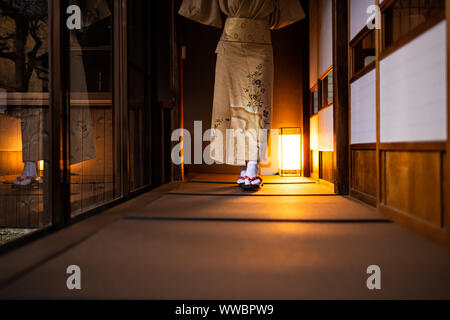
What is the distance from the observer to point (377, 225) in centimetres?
144

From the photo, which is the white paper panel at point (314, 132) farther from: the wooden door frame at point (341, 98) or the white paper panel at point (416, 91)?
the white paper panel at point (416, 91)

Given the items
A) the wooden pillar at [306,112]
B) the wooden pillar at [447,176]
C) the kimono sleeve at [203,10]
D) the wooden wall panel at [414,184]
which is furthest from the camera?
the wooden pillar at [306,112]

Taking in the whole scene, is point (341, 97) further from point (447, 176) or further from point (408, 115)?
point (447, 176)

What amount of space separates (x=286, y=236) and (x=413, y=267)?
477 millimetres

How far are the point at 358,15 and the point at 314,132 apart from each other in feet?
5.45

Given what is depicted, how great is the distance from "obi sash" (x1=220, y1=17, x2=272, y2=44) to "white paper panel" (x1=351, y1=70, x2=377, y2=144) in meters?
1.08

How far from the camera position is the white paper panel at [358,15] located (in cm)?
200

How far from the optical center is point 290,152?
3965mm

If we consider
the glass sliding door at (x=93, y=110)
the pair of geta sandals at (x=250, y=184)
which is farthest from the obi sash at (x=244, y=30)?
the pair of geta sandals at (x=250, y=184)

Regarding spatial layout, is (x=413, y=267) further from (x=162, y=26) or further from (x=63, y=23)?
(x=162, y=26)

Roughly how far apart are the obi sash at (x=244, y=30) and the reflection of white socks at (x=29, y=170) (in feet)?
6.68

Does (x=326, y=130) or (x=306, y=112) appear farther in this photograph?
(x=306, y=112)

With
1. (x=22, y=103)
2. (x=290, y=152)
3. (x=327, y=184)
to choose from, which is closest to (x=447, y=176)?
(x=327, y=184)

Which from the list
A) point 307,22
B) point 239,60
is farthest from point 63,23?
point 307,22
